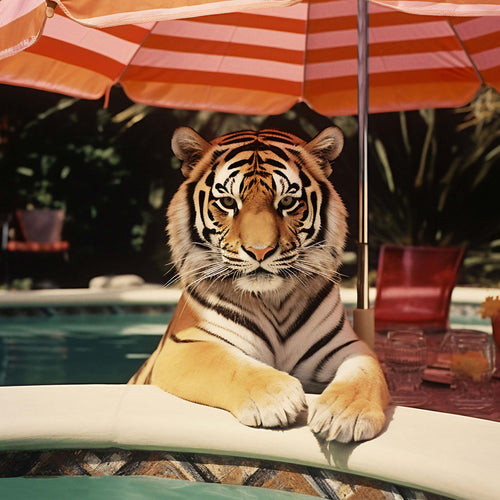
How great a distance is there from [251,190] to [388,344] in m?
0.72

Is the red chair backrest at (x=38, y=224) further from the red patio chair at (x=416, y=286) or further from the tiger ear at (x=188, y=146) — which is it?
the tiger ear at (x=188, y=146)

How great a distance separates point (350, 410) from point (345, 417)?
0.03 meters

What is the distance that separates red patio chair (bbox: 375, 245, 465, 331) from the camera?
4.46 meters

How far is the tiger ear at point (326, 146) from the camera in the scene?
2.47 m

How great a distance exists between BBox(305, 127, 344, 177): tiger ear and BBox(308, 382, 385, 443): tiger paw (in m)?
0.91

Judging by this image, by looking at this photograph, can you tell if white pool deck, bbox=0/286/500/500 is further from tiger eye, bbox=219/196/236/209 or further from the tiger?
tiger eye, bbox=219/196/236/209

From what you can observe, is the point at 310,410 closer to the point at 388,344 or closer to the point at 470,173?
the point at 388,344

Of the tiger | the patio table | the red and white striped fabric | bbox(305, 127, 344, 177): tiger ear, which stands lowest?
the patio table

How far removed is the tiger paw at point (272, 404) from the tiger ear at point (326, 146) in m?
0.88

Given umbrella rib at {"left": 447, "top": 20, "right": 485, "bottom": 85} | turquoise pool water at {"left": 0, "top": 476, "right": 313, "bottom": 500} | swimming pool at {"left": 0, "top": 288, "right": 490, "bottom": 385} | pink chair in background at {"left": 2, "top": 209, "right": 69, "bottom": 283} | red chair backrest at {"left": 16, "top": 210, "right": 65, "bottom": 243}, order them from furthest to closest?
red chair backrest at {"left": 16, "top": 210, "right": 65, "bottom": 243} < pink chair in background at {"left": 2, "top": 209, "right": 69, "bottom": 283} < swimming pool at {"left": 0, "top": 288, "right": 490, "bottom": 385} < umbrella rib at {"left": 447, "top": 20, "right": 485, "bottom": 85} < turquoise pool water at {"left": 0, "top": 476, "right": 313, "bottom": 500}

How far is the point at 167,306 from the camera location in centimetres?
745

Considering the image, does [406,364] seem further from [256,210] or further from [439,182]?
[439,182]

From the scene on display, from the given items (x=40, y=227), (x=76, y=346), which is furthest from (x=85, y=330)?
(x=40, y=227)

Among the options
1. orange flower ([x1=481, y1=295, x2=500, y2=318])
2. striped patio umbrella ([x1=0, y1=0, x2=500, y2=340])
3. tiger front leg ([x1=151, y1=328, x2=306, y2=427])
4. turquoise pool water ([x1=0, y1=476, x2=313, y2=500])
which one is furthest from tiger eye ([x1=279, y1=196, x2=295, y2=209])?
striped patio umbrella ([x1=0, y1=0, x2=500, y2=340])
